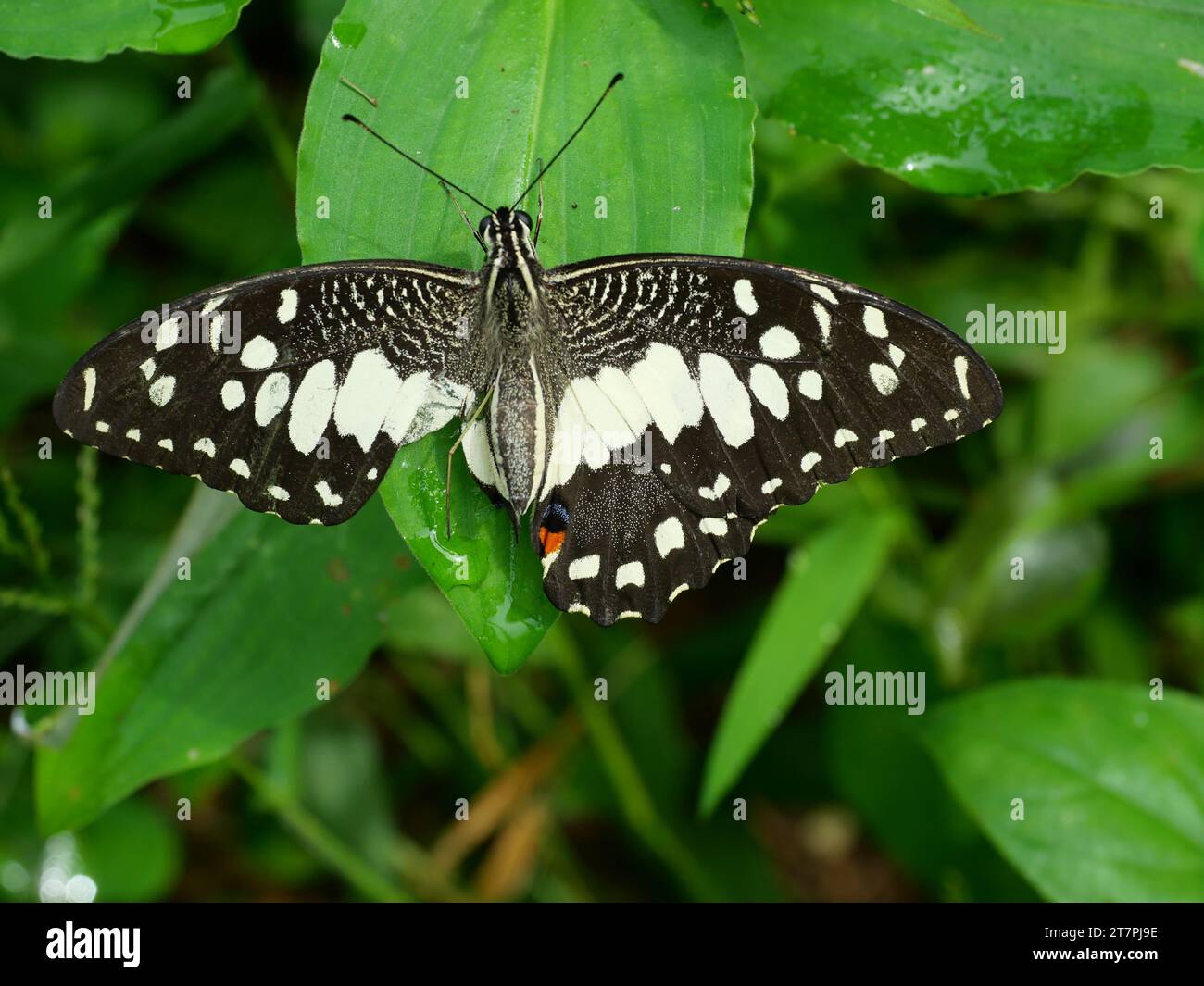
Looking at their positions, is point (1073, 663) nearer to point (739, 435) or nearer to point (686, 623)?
point (686, 623)

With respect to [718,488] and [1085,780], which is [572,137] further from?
[1085,780]

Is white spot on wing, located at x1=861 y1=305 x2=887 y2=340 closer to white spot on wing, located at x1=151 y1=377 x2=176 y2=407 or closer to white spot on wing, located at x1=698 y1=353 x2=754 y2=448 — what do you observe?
white spot on wing, located at x1=698 y1=353 x2=754 y2=448

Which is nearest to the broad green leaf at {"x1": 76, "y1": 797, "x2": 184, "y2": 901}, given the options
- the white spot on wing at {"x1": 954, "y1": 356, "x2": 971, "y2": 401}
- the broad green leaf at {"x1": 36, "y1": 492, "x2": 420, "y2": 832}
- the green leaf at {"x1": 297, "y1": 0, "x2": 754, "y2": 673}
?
the broad green leaf at {"x1": 36, "y1": 492, "x2": 420, "y2": 832}

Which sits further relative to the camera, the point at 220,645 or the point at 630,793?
the point at 630,793

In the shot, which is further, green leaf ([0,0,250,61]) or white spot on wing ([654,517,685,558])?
white spot on wing ([654,517,685,558])

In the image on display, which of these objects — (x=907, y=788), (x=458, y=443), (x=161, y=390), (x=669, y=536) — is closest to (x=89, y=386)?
(x=161, y=390)

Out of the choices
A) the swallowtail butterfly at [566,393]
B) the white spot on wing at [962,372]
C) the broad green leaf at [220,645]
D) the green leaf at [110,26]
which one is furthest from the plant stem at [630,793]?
the green leaf at [110,26]

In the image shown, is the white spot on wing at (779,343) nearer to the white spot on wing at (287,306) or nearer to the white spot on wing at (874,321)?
the white spot on wing at (874,321)
